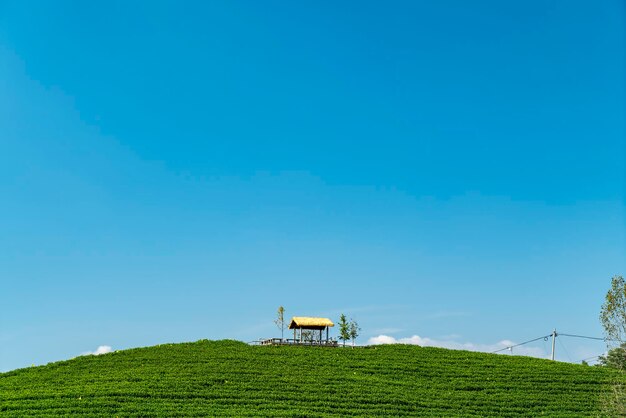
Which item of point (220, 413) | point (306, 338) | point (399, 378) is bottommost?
point (220, 413)

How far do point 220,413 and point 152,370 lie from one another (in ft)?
31.2

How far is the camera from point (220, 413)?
32.4 metres

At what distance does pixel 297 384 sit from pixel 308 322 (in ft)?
50.2

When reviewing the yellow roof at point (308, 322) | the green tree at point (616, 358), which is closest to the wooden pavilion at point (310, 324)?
the yellow roof at point (308, 322)

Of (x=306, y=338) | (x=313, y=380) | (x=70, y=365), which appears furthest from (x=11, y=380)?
(x=306, y=338)

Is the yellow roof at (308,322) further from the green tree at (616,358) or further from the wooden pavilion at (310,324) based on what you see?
the green tree at (616,358)

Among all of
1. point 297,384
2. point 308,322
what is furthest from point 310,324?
point 297,384

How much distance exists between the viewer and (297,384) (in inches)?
1499

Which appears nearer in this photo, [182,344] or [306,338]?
[182,344]

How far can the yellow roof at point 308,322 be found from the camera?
5303cm

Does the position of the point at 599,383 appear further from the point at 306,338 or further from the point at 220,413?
the point at 220,413

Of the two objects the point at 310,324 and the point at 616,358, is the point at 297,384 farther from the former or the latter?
the point at 616,358

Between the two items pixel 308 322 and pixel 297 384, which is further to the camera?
pixel 308 322

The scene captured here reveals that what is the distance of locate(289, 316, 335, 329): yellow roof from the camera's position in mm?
53031
